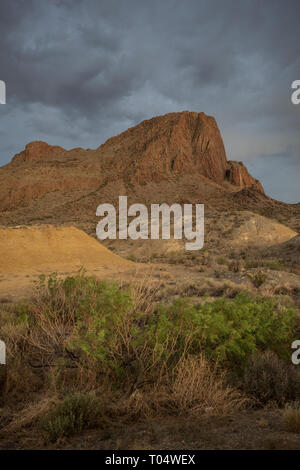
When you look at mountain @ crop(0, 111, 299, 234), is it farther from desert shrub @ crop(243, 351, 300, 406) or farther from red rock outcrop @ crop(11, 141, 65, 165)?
desert shrub @ crop(243, 351, 300, 406)

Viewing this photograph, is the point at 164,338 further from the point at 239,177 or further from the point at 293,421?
the point at 239,177

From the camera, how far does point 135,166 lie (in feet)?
271

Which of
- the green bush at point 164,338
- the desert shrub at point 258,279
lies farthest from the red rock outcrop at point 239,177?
the green bush at point 164,338

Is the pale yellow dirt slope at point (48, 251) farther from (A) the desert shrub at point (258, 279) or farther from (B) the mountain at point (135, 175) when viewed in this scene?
(B) the mountain at point (135, 175)

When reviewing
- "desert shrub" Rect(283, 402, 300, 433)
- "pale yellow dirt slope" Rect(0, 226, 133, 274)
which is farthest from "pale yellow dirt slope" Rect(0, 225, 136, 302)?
"desert shrub" Rect(283, 402, 300, 433)

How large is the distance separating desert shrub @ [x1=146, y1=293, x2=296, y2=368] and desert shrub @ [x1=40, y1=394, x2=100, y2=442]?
3.73 ft

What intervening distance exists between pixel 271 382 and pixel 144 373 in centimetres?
167

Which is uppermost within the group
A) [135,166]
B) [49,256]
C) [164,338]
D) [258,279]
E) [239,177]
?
[135,166]

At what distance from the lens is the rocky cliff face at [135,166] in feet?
255

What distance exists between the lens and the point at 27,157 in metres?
99.6

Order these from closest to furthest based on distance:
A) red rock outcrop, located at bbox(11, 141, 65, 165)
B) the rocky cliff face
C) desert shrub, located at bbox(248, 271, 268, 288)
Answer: desert shrub, located at bbox(248, 271, 268, 288), the rocky cliff face, red rock outcrop, located at bbox(11, 141, 65, 165)

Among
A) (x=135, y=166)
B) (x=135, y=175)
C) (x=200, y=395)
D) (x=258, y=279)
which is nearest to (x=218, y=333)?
(x=200, y=395)

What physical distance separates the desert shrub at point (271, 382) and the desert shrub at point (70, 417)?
2.00m

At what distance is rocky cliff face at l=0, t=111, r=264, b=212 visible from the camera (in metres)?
77.6
